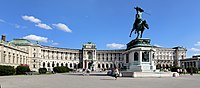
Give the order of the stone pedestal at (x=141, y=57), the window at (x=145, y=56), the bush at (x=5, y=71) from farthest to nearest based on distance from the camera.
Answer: the bush at (x=5, y=71) < the window at (x=145, y=56) < the stone pedestal at (x=141, y=57)

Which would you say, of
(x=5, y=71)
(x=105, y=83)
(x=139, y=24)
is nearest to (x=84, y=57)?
Result: (x=5, y=71)

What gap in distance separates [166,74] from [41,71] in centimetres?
5056

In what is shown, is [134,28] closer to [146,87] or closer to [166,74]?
[166,74]

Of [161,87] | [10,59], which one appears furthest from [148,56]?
[10,59]

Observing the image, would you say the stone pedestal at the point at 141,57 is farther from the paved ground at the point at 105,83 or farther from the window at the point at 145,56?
the paved ground at the point at 105,83

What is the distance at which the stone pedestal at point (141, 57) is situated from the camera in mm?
39281

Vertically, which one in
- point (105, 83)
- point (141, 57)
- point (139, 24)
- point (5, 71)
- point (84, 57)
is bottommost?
point (5, 71)

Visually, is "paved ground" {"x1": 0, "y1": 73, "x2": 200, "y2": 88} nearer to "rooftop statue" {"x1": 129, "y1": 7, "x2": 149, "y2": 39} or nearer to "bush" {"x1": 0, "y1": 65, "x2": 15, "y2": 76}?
"rooftop statue" {"x1": 129, "y1": 7, "x2": 149, "y2": 39}

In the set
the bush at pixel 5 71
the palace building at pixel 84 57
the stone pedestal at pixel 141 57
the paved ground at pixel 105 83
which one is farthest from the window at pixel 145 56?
the palace building at pixel 84 57

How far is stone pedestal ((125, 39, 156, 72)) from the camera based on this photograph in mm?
39281

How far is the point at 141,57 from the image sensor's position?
39.8m

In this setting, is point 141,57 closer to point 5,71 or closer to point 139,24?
point 139,24

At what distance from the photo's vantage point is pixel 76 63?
19000 cm

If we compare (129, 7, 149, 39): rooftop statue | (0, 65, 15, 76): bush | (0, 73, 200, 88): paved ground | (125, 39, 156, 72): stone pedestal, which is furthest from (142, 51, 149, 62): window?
(0, 65, 15, 76): bush
